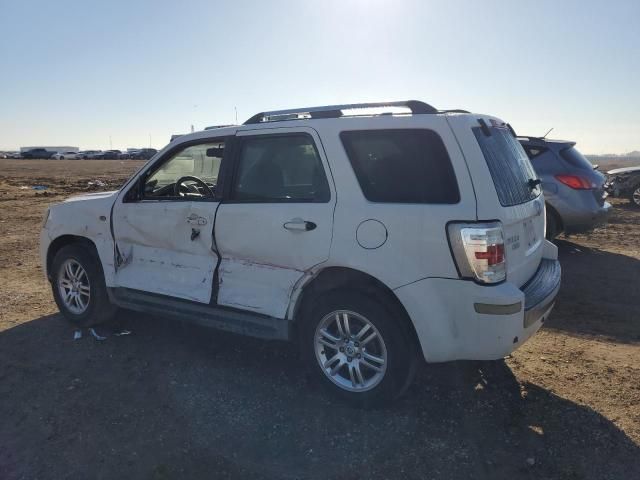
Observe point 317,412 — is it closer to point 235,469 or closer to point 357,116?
point 235,469

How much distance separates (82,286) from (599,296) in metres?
5.62

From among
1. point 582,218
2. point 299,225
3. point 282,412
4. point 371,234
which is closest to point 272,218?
point 299,225

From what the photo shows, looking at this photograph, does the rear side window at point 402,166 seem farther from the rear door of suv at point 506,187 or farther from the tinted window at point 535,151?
the tinted window at point 535,151

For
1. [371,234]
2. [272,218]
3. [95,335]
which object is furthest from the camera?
[95,335]

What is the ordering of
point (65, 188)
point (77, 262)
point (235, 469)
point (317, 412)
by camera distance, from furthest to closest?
point (65, 188) < point (77, 262) < point (317, 412) < point (235, 469)

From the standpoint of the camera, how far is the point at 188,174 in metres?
4.79

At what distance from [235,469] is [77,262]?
9.70 ft

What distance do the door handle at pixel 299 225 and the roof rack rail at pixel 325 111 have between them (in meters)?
0.80

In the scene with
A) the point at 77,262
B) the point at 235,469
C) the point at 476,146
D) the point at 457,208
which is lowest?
the point at 235,469

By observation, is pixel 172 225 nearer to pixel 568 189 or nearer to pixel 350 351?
pixel 350 351

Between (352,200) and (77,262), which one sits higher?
(352,200)

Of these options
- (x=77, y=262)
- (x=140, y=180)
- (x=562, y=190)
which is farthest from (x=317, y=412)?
(x=562, y=190)

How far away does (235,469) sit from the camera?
2975mm

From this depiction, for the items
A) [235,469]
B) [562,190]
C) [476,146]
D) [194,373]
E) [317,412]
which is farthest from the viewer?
[562,190]
